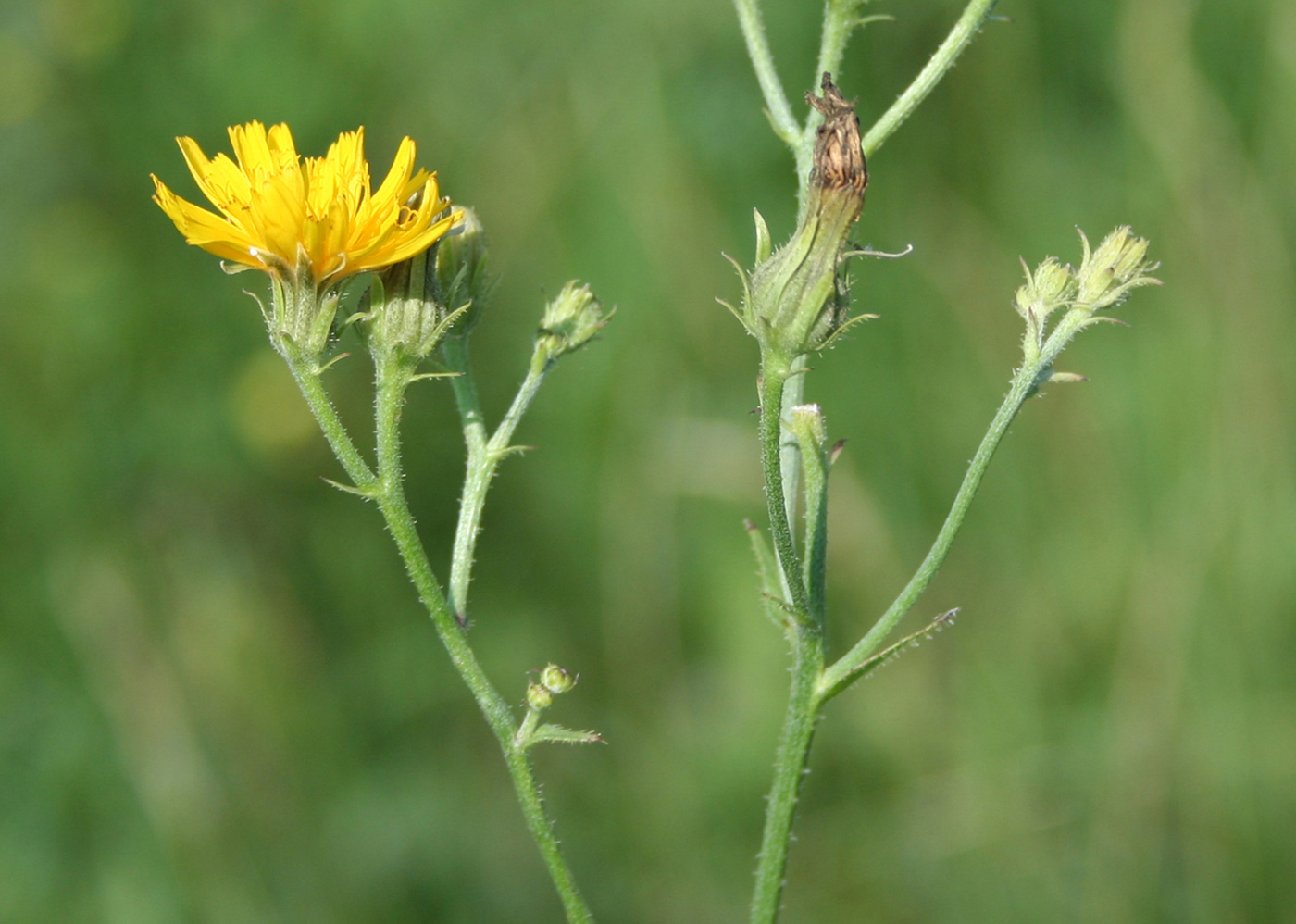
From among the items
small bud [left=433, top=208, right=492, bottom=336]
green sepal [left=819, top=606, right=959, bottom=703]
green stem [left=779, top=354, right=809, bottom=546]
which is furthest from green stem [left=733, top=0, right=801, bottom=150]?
green sepal [left=819, top=606, right=959, bottom=703]

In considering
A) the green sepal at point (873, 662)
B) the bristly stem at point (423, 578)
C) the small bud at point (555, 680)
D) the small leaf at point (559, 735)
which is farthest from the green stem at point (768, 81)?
the small leaf at point (559, 735)

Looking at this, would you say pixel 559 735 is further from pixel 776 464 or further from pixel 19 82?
pixel 19 82

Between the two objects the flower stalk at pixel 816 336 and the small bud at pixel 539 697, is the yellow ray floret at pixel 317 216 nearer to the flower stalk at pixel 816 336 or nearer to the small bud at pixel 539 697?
the flower stalk at pixel 816 336

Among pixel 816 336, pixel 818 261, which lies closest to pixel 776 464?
pixel 816 336

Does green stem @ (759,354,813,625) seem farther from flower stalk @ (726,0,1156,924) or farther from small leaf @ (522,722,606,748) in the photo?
small leaf @ (522,722,606,748)

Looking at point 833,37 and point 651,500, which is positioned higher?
point 833,37

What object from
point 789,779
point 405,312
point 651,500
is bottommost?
point 789,779
